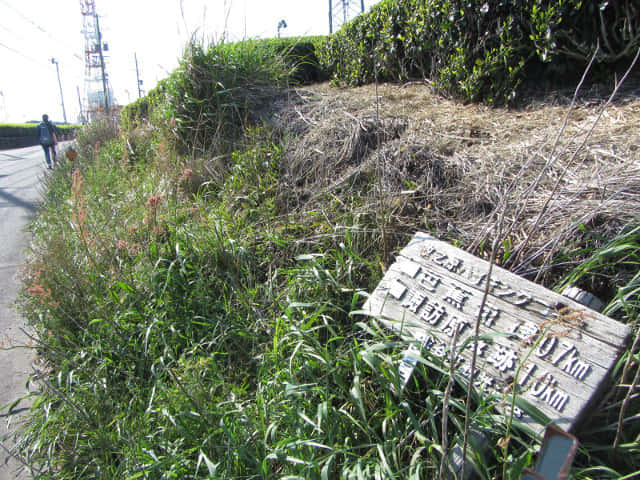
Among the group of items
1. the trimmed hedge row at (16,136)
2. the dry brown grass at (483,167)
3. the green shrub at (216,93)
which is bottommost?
the dry brown grass at (483,167)

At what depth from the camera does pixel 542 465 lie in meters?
0.68

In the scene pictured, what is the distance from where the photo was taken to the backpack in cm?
1065

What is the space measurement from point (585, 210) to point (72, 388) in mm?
3305

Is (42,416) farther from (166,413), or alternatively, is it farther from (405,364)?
(405,364)

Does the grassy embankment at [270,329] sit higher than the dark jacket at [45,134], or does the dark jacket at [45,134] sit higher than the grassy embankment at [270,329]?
the dark jacket at [45,134]

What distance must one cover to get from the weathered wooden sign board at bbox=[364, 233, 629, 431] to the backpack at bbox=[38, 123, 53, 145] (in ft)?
41.4

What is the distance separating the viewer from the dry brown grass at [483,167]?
6.51 feet

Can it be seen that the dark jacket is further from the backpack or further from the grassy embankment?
the grassy embankment

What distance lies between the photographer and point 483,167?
8.38 feet

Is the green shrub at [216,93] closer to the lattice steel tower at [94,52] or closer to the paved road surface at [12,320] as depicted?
the paved road surface at [12,320]

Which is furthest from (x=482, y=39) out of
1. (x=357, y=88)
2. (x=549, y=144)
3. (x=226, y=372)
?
(x=226, y=372)

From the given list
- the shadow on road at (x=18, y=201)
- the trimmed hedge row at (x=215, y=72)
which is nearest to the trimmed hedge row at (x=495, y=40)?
the trimmed hedge row at (x=215, y=72)

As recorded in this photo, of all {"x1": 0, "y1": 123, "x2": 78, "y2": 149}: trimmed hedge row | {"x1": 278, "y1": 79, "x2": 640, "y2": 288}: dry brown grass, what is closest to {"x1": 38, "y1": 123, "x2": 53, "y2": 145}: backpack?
{"x1": 278, "y1": 79, "x2": 640, "y2": 288}: dry brown grass

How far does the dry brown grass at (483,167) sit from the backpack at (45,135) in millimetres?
10614
